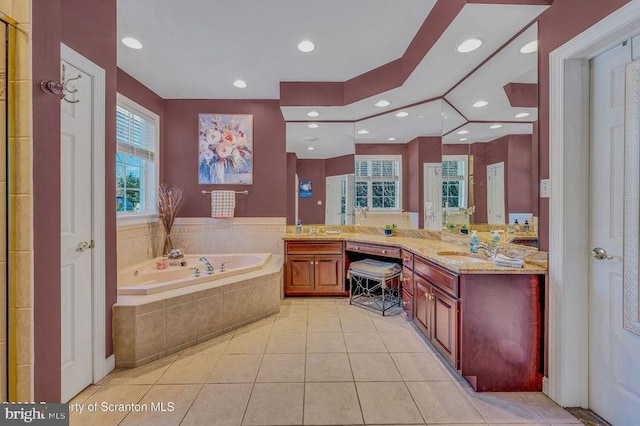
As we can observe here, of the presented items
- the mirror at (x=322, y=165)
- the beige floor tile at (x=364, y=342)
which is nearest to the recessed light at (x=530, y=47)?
the mirror at (x=322, y=165)

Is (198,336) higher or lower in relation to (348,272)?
lower

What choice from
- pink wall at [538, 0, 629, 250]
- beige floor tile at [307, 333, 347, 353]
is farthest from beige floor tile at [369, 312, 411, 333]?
pink wall at [538, 0, 629, 250]

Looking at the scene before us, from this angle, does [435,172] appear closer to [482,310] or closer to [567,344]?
[482,310]

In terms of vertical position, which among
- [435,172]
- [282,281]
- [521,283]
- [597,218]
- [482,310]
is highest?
[435,172]

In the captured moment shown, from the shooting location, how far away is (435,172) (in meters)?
3.00

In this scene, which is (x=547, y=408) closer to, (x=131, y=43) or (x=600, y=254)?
(x=600, y=254)

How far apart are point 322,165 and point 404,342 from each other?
2.34m

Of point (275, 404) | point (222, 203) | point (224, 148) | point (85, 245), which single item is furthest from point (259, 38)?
point (275, 404)

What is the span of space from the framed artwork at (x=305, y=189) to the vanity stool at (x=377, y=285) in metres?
1.15

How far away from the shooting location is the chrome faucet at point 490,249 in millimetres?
2046

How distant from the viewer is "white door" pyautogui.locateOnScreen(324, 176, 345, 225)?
3676 millimetres

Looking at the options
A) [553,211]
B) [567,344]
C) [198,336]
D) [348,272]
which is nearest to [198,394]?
[198,336]

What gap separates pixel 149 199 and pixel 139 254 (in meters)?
0.72

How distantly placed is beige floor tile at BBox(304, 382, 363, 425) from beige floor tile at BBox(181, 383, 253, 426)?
0.38 meters
